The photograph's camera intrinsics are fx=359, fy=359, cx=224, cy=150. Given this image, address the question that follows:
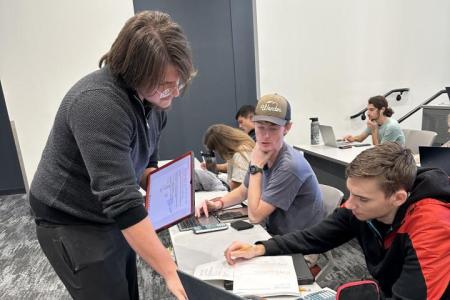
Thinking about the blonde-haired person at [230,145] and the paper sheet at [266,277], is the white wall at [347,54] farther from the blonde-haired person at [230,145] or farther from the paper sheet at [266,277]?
the paper sheet at [266,277]

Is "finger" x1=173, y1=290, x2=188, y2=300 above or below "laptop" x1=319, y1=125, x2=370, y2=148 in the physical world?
above

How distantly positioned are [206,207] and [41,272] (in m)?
1.69

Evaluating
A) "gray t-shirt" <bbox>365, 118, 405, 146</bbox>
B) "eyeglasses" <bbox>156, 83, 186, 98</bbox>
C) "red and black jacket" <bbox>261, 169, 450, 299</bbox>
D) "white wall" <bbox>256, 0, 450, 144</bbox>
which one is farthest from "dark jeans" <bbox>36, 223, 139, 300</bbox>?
"white wall" <bbox>256, 0, 450, 144</bbox>

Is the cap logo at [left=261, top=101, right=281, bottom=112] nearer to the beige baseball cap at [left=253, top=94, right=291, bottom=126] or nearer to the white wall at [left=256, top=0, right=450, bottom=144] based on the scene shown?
the beige baseball cap at [left=253, top=94, right=291, bottom=126]

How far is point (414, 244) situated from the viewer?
951 millimetres

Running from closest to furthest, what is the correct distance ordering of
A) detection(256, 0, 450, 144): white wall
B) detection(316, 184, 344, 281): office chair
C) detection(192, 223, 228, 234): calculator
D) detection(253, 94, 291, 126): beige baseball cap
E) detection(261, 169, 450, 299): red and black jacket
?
1. detection(261, 169, 450, 299): red and black jacket
2. detection(192, 223, 228, 234): calculator
3. detection(253, 94, 291, 126): beige baseball cap
4. detection(316, 184, 344, 281): office chair
5. detection(256, 0, 450, 144): white wall

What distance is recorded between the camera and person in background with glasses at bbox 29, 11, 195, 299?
0.81 m

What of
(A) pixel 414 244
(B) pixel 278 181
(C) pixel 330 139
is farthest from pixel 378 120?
(A) pixel 414 244

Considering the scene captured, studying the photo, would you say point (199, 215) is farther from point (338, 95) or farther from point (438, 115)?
point (338, 95)

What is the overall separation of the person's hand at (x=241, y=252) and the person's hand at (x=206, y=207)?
56cm

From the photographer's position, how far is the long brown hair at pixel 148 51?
32.4 inches


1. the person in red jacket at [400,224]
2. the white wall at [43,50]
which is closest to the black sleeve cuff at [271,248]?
the person in red jacket at [400,224]

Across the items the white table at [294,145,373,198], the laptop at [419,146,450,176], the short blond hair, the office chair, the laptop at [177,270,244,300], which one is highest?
the short blond hair

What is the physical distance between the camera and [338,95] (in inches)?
196
